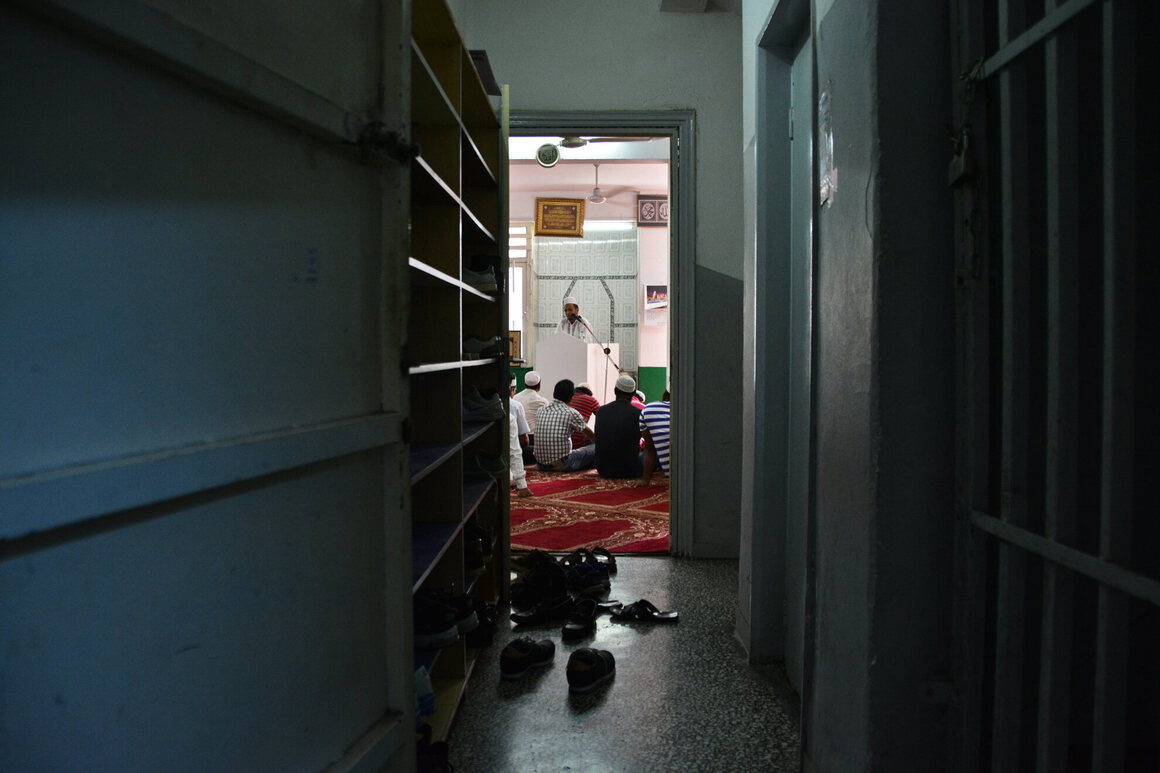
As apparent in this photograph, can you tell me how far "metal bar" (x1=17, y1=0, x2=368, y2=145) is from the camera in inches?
27.5

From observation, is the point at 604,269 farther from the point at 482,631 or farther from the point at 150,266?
the point at 150,266

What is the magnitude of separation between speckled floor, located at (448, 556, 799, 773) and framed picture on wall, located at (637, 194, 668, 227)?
8204mm

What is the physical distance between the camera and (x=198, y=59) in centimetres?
83

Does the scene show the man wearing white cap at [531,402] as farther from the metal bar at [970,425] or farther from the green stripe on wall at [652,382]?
the metal bar at [970,425]

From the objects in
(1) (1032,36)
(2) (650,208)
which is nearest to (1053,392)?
(1) (1032,36)

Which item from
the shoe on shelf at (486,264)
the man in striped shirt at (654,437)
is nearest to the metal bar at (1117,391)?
the shoe on shelf at (486,264)

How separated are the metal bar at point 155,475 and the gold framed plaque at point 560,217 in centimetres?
819

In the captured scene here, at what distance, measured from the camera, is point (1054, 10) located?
942 mm

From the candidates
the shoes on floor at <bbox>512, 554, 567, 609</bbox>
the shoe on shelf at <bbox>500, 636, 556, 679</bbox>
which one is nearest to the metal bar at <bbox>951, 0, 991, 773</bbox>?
the shoe on shelf at <bbox>500, 636, 556, 679</bbox>

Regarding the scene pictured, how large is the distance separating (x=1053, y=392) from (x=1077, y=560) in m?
0.25

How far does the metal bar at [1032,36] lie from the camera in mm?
900

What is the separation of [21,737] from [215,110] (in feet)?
2.61

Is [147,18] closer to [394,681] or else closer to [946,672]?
[394,681]

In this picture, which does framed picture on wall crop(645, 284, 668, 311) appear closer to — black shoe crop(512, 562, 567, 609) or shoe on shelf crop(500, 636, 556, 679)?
black shoe crop(512, 562, 567, 609)
